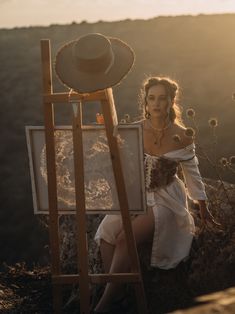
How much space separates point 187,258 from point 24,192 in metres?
12.2

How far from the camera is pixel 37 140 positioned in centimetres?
360

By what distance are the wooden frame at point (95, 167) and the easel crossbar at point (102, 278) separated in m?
0.37

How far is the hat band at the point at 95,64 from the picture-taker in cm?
329

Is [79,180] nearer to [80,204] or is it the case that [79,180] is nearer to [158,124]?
[80,204]

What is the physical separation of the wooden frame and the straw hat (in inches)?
10.6

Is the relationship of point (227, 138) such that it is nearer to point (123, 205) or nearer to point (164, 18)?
point (164, 18)

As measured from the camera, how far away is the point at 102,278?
3.60 meters

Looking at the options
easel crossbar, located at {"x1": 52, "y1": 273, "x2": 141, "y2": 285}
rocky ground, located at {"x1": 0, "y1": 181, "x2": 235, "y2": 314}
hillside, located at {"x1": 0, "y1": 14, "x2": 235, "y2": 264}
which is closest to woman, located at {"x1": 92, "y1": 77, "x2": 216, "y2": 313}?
rocky ground, located at {"x1": 0, "y1": 181, "x2": 235, "y2": 314}

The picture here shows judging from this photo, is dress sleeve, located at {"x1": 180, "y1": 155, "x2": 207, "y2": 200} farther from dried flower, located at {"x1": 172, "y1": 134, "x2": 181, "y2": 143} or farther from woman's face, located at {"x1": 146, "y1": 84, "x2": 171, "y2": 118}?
woman's face, located at {"x1": 146, "y1": 84, "x2": 171, "y2": 118}

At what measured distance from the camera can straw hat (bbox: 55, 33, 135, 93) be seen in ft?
10.7

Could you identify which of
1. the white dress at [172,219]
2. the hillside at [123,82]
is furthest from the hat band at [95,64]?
the hillside at [123,82]

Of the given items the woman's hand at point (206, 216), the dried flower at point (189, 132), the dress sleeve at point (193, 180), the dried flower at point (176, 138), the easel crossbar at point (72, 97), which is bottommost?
the woman's hand at point (206, 216)

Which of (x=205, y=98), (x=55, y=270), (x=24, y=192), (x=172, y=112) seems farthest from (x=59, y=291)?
(x=205, y=98)

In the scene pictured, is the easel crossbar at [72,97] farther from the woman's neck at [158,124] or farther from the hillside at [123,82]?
the hillside at [123,82]
